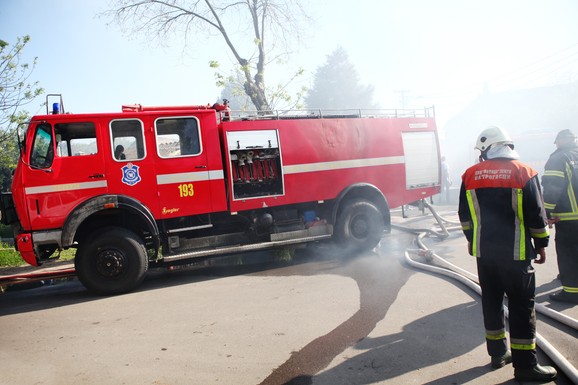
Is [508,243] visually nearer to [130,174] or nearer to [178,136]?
[178,136]

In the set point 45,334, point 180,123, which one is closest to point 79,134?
point 180,123

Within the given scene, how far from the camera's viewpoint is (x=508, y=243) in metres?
2.91

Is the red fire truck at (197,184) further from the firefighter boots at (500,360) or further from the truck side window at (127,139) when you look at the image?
the firefighter boots at (500,360)

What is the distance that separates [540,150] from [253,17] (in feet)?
60.7

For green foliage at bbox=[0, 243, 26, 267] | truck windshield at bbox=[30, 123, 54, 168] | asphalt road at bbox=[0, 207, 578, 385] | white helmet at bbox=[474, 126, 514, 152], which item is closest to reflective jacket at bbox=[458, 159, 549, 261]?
white helmet at bbox=[474, 126, 514, 152]

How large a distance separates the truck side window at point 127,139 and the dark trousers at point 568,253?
19.0ft

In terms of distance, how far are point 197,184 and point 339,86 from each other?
5185cm

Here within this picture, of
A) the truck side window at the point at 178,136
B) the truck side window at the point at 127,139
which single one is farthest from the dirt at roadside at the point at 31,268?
the truck side window at the point at 178,136

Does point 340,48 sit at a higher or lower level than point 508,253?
higher

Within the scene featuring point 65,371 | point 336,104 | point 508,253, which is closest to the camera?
point 508,253

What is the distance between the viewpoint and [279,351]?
3504 mm

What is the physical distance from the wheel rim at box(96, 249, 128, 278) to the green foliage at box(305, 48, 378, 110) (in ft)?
167

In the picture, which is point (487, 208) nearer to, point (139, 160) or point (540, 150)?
point (139, 160)

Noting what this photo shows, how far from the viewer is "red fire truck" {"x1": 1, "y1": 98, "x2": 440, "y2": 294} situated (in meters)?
5.59
